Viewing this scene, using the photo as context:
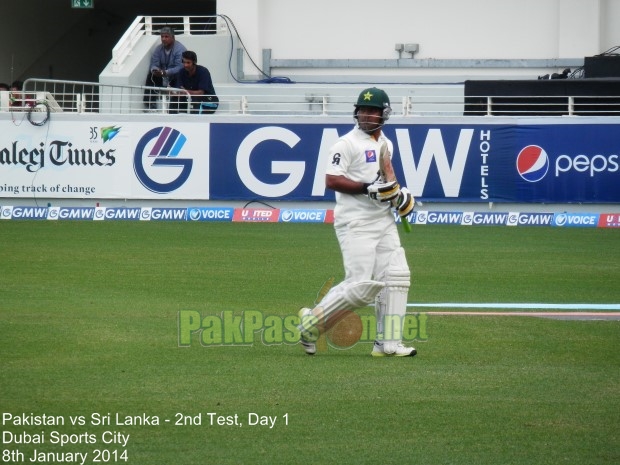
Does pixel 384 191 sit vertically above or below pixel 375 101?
below

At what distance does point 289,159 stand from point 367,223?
47.2 feet

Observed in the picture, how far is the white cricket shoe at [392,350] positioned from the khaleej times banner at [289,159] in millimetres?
13972

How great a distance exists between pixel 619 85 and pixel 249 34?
438 inches

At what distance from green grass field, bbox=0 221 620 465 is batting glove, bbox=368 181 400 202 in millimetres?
1184

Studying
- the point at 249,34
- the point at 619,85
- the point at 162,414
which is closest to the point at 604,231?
the point at 619,85

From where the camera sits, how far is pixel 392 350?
8.52 m

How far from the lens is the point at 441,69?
31.1 m

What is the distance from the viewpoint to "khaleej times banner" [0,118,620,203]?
22359mm

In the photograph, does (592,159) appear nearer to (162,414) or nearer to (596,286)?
(596,286)

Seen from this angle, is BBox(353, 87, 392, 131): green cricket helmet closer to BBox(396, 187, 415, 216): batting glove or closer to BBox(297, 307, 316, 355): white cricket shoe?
BBox(396, 187, 415, 216): batting glove

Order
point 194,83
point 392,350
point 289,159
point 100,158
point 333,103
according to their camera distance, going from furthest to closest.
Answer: point 194,83 → point 333,103 → point 289,159 → point 100,158 → point 392,350

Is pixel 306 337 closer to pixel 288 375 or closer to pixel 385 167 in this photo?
pixel 288 375

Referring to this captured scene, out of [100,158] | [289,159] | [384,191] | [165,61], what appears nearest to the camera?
[384,191]

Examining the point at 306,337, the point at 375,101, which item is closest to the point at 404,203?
the point at 375,101
